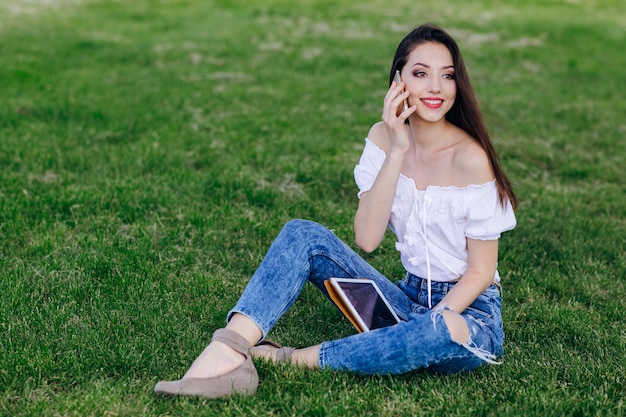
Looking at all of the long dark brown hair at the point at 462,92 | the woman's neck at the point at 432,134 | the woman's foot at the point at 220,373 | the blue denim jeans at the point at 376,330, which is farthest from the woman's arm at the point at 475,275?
the woman's foot at the point at 220,373

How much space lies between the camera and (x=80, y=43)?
41.4ft

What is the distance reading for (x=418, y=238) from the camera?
4.01 meters

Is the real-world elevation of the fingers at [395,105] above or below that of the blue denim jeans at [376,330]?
above

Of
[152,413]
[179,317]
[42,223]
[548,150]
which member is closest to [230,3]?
[548,150]

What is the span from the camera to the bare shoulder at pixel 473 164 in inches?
152

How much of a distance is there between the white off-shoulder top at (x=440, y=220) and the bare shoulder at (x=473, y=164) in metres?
0.04

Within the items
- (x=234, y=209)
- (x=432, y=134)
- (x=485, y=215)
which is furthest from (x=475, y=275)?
(x=234, y=209)

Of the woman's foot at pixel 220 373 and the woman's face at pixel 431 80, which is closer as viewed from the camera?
the woman's foot at pixel 220 373

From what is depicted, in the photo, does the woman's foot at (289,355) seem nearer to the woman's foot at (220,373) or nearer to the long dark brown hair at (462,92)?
the woman's foot at (220,373)

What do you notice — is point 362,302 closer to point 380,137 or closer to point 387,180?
point 387,180

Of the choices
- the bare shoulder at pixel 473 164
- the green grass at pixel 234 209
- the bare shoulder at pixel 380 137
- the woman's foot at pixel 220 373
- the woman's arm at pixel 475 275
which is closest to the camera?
the woman's foot at pixel 220 373

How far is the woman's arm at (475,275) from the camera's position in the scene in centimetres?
377

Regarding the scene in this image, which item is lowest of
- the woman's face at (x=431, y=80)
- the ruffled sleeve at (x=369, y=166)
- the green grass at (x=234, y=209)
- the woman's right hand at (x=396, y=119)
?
the green grass at (x=234, y=209)

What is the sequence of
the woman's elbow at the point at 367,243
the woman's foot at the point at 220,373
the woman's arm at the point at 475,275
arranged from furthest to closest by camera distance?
1. the woman's elbow at the point at 367,243
2. the woman's arm at the point at 475,275
3. the woman's foot at the point at 220,373
